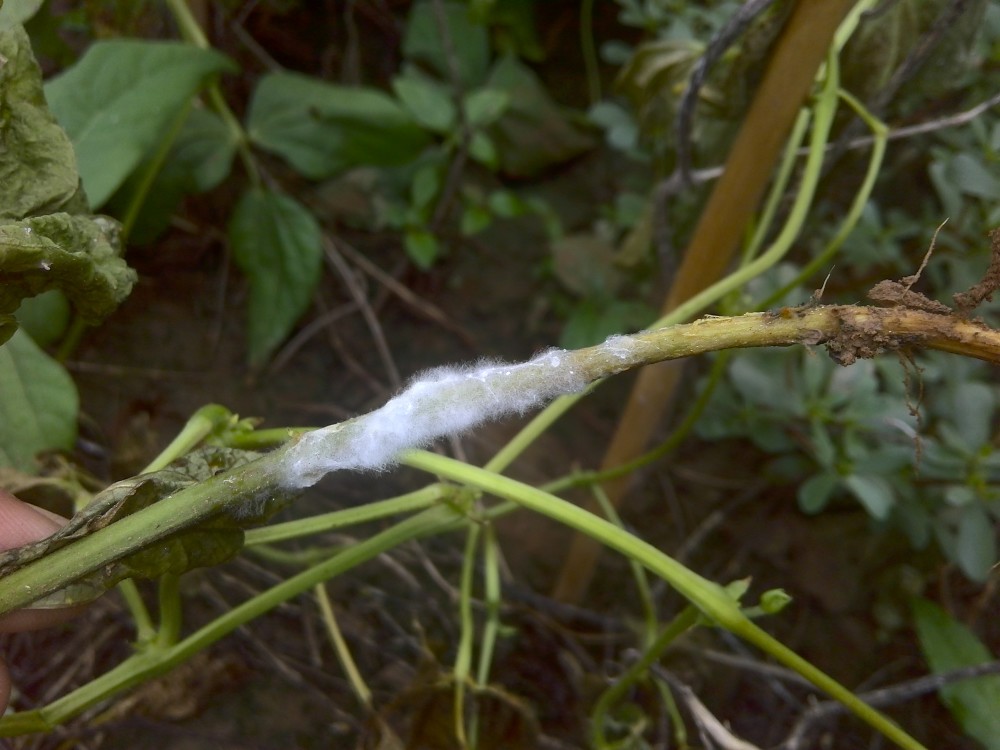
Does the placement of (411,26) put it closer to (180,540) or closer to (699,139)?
(699,139)

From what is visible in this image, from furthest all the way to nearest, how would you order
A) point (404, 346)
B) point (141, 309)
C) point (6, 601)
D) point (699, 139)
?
1. point (404, 346)
2. point (141, 309)
3. point (699, 139)
4. point (6, 601)

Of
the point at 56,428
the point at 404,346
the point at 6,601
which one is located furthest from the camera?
the point at 404,346

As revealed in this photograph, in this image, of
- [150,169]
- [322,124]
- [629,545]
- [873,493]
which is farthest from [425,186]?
[629,545]

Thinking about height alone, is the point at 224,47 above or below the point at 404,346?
above

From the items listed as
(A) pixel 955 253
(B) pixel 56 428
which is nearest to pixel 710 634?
(A) pixel 955 253

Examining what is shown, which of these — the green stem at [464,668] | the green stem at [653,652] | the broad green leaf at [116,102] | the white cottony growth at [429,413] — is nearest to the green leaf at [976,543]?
the green stem at [653,652]

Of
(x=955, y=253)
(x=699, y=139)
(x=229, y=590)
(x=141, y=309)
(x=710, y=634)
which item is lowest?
(x=710, y=634)

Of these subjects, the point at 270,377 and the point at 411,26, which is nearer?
the point at 270,377

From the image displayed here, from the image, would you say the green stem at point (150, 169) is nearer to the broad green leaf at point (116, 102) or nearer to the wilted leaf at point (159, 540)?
the broad green leaf at point (116, 102)
